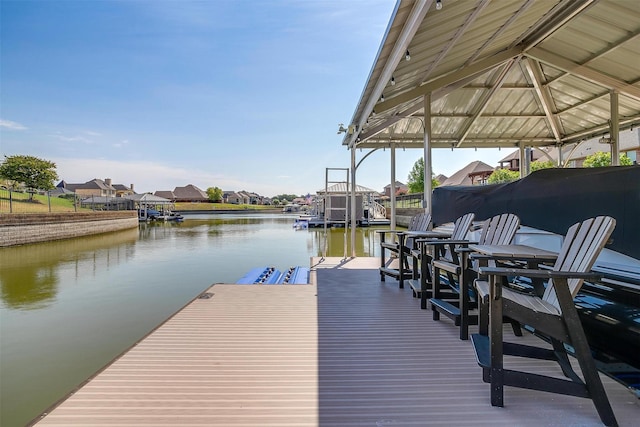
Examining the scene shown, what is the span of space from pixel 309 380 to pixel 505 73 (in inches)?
240

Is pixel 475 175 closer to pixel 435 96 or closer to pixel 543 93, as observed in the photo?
pixel 543 93

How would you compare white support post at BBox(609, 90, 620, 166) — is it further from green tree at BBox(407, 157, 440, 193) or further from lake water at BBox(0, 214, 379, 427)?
green tree at BBox(407, 157, 440, 193)

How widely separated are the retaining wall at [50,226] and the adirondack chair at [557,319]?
14.9 meters

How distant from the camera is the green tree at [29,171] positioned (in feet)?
92.6

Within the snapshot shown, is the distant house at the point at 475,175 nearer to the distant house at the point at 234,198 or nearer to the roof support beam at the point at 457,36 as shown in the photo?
the roof support beam at the point at 457,36

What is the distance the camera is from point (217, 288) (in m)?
4.17

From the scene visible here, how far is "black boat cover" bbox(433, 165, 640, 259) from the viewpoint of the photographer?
185cm

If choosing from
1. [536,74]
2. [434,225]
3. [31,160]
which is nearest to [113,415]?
[434,225]

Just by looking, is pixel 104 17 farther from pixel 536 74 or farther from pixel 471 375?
pixel 471 375

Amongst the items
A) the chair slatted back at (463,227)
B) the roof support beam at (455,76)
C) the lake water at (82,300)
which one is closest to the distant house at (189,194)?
the lake water at (82,300)

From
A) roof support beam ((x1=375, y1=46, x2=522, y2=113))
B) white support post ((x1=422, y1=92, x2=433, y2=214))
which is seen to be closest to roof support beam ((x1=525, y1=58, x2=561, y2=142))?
roof support beam ((x1=375, y1=46, x2=522, y2=113))

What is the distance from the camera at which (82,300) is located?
17.1ft

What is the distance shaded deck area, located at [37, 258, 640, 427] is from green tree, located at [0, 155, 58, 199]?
34.7 m

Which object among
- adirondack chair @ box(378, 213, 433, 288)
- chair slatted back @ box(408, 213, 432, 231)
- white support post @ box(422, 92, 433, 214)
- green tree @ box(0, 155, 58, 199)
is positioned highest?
green tree @ box(0, 155, 58, 199)
